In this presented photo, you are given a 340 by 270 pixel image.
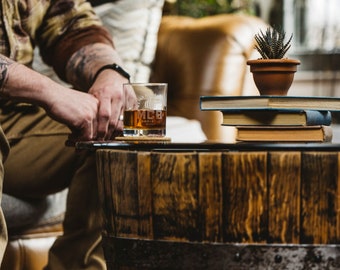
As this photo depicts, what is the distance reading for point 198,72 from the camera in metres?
2.51

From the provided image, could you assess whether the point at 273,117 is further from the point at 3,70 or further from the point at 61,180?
the point at 61,180

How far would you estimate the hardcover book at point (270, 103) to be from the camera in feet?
3.86

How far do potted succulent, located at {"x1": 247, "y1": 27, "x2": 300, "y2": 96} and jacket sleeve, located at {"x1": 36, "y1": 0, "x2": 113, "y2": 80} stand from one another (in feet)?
2.32

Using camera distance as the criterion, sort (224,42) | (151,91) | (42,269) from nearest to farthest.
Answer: (151,91) < (42,269) < (224,42)

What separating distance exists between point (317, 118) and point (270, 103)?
3.6 inches

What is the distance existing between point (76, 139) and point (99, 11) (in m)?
1.09

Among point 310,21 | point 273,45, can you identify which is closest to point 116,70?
point 273,45

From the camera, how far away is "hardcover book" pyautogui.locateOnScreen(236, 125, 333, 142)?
1.20 meters

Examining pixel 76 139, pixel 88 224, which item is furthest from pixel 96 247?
pixel 76 139

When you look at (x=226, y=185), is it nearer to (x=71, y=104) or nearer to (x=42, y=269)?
(x=71, y=104)

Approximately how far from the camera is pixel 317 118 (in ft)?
4.00

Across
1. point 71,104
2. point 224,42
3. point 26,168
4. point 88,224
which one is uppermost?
point 224,42

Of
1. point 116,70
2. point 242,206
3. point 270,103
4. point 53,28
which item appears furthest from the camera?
point 53,28

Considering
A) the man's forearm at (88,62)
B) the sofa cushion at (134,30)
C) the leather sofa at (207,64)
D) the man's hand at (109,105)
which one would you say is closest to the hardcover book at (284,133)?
the man's hand at (109,105)
